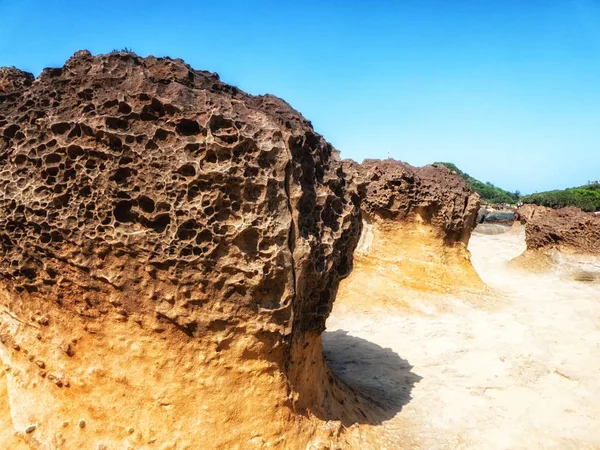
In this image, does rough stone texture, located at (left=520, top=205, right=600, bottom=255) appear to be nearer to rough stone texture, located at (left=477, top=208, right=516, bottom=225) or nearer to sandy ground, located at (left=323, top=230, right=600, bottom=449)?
sandy ground, located at (left=323, top=230, right=600, bottom=449)

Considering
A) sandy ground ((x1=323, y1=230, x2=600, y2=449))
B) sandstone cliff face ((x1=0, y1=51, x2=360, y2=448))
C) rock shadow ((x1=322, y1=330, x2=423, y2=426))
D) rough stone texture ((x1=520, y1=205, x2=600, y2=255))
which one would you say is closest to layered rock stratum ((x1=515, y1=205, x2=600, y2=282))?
rough stone texture ((x1=520, y1=205, x2=600, y2=255))

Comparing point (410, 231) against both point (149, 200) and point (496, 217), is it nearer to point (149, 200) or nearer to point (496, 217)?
point (149, 200)

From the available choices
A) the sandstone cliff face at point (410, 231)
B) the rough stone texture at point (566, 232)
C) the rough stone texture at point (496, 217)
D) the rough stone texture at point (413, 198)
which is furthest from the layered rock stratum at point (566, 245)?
the rough stone texture at point (496, 217)

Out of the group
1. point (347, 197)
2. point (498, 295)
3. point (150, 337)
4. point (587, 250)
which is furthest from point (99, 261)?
point (587, 250)

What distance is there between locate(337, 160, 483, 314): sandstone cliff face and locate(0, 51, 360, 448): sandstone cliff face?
587 centimetres

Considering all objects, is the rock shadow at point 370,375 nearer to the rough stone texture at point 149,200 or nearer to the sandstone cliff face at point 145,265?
the sandstone cliff face at point 145,265

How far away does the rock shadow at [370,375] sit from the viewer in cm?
413

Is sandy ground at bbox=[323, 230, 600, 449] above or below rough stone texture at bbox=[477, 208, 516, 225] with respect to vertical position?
below

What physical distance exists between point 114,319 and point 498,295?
27.3 ft

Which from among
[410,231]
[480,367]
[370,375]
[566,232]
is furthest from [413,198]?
[566,232]

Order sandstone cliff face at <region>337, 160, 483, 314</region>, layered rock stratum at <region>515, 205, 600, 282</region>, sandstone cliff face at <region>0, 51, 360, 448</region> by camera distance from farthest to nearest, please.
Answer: layered rock stratum at <region>515, 205, 600, 282</region>
sandstone cliff face at <region>337, 160, 483, 314</region>
sandstone cliff face at <region>0, 51, 360, 448</region>

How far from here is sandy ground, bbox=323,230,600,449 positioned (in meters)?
4.07

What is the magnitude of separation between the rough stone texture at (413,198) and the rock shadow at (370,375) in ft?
10.0

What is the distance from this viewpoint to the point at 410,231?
30.0 feet
